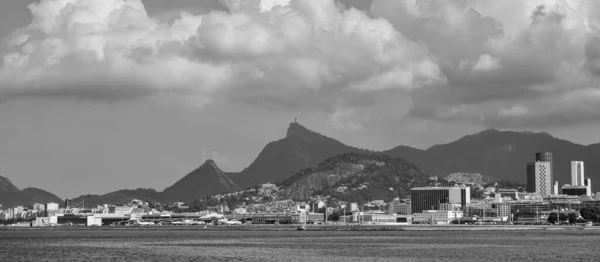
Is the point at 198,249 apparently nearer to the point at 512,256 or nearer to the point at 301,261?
the point at 301,261

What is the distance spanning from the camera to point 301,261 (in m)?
100

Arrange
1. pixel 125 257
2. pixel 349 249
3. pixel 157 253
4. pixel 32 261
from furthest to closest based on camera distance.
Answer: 1. pixel 349 249
2. pixel 157 253
3. pixel 125 257
4. pixel 32 261

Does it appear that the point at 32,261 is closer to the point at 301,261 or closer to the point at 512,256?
the point at 301,261

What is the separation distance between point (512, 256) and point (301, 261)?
84.2ft

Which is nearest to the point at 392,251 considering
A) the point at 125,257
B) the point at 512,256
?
the point at 512,256

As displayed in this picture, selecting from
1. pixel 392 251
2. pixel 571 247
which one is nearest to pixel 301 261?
pixel 392 251

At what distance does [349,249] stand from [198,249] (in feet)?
67.2

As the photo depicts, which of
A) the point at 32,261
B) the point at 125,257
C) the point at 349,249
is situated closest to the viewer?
the point at 32,261

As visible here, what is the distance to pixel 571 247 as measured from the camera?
128625 mm

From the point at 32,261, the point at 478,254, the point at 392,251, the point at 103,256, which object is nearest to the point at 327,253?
the point at 392,251

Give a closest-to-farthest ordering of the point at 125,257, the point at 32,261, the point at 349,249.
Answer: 1. the point at 32,261
2. the point at 125,257
3. the point at 349,249

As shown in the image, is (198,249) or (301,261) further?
(198,249)

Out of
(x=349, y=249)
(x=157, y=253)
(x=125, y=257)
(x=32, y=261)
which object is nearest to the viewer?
(x=32, y=261)

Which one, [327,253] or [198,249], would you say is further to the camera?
[198,249]
